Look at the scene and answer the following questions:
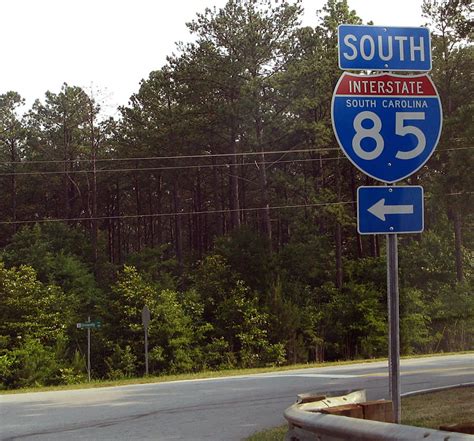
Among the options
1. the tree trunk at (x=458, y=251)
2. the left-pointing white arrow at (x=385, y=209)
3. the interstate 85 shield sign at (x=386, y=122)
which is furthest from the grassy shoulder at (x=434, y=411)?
the tree trunk at (x=458, y=251)

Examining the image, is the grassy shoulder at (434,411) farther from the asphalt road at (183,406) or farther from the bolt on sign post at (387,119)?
the bolt on sign post at (387,119)

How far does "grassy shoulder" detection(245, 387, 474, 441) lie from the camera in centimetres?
953

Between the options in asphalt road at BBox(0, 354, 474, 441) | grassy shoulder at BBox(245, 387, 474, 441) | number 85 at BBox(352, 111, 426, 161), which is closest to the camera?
number 85 at BBox(352, 111, 426, 161)

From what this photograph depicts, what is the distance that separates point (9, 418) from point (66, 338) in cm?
2935

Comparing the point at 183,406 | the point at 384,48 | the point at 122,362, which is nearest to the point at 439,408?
the point at 183,406

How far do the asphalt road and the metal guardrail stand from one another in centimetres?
470

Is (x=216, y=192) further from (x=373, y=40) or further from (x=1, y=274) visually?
(x=373, y=40)

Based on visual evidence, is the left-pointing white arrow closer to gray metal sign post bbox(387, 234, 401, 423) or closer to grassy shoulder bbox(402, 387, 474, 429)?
gray metal sign post bbox(387, 234, 401, 423)

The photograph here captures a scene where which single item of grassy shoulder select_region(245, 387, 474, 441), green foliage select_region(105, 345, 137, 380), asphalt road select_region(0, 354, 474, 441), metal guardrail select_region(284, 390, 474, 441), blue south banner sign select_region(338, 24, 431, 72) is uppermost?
blue south banner sign select_region(338, 24, 431, 72)

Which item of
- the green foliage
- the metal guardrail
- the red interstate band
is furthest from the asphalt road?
the green foliage

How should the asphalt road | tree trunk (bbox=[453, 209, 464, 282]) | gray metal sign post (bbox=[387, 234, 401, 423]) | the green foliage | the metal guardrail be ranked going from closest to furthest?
1. the metal guardrail
2. gray metal sign post (bbox=[387, 234, 401, 423])
3. the asphalt road
4. the green foliage
5. tree trunk (bbox=[453, 209, 464, 282])

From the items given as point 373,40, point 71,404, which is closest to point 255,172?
point 71,404

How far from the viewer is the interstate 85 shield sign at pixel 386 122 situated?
568 cm

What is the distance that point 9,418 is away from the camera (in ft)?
41.2
